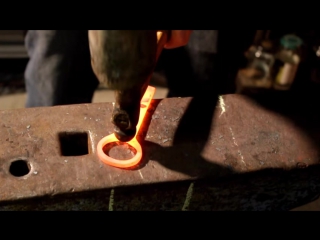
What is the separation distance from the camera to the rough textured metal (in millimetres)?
933

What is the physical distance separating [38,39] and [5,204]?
2.82ft

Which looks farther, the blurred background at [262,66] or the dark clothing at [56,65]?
the blurred background at [262,66]

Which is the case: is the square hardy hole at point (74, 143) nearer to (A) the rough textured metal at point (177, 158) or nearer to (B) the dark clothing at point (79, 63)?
(A) the rough textured metal at point (177, 158)

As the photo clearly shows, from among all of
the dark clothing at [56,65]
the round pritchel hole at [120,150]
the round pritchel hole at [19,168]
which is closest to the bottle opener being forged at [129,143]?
the round pritchel hole at [120,150]

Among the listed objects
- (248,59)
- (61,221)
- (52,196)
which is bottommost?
(248,59)

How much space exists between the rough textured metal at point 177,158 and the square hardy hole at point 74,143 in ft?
0.04

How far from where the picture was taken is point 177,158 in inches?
39.4

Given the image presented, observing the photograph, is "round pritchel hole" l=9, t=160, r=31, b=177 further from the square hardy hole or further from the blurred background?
the blurred background

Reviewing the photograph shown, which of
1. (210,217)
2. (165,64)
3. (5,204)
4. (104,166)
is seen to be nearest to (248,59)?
(165,64)

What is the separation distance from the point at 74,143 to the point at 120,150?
128mm

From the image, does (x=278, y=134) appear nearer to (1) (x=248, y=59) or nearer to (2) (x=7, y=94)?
(1) (x=248, y=59)

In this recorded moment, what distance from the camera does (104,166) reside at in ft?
3.15

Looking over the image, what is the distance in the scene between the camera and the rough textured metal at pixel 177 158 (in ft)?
3.06

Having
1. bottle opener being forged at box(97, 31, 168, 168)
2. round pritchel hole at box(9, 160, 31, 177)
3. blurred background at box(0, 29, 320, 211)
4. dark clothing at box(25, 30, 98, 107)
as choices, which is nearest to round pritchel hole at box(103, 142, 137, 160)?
bottle opener being forged at box(97, 31, 168, 168)
